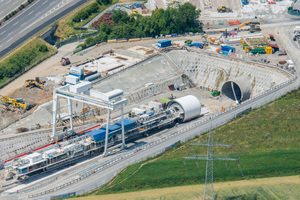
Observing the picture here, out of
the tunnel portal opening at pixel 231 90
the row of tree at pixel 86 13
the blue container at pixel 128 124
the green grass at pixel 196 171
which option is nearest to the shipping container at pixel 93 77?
the blue container at pixel 128 124

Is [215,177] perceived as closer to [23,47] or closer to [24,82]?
[24,82]

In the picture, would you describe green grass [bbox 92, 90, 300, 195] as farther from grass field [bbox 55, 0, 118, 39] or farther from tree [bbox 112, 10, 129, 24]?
grass field [bbox 55, 0, 118, 39]

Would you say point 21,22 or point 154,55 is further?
point 21,22

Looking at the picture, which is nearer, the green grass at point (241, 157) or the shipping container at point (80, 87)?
the green grass at point (241, 157)

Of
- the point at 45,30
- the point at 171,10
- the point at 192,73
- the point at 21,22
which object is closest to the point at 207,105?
the point at 192,73

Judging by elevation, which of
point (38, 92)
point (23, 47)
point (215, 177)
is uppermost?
point (23, 47)

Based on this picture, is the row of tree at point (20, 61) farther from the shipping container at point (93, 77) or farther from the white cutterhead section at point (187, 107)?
the white cutterhead section at point (187, 107)

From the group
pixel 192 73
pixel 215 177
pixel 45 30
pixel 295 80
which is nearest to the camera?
pixel 215 177
